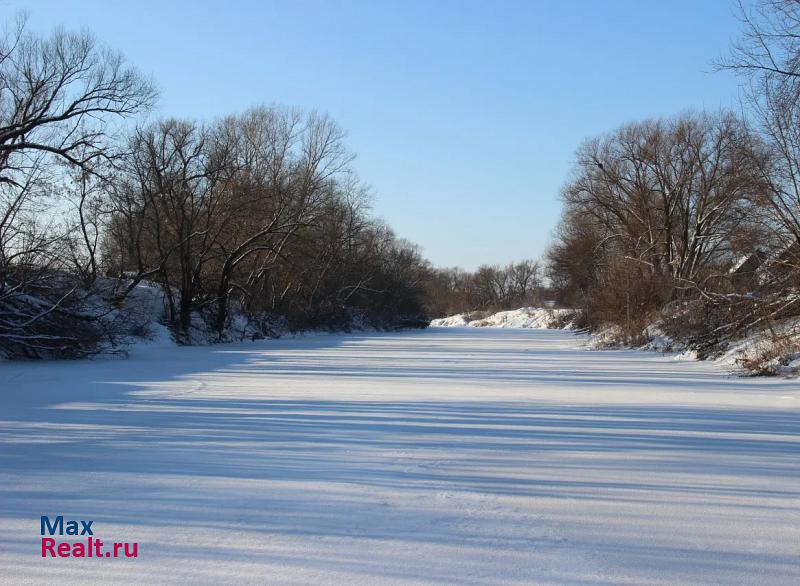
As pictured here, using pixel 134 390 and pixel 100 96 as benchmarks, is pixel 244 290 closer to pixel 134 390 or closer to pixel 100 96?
pixel 100 96

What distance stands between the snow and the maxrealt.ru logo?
2.9 inches

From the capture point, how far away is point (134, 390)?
11.4m

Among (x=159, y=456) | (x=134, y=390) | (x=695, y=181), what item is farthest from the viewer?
(x=695, y=181)

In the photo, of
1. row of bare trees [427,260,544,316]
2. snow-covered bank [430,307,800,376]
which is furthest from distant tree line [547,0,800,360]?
row of bare trees [427,260,544,316]

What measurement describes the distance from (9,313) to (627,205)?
31064 mm

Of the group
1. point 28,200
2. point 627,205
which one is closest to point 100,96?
point 28,200

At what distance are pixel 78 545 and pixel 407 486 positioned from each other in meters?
2.24

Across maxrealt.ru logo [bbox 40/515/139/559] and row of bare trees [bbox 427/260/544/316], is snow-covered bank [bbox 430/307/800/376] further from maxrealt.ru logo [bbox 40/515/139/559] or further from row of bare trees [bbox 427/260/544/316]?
row of bare trees [bbox 427/260/544/316]

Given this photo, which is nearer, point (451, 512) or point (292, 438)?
point (451, 512)

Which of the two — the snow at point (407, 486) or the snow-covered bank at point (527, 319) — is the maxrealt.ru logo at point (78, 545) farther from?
the snow-covered bank at point (527, 319)

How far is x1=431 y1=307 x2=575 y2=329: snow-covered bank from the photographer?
56.6m

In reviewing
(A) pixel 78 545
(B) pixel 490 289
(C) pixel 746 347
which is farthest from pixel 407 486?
(B) pixel 490 289

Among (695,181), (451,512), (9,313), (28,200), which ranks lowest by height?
(451,512)

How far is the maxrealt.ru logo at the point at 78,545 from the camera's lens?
12.3ft
